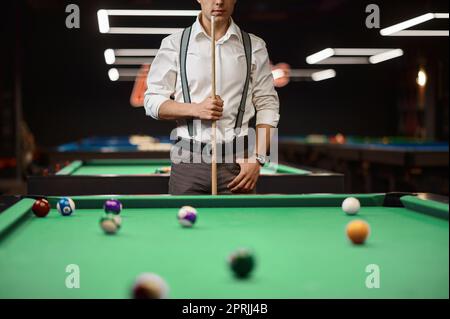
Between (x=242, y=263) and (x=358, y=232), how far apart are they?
1.49 ft

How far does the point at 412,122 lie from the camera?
13766 mm

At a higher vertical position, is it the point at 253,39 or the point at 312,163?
the point at 253,39

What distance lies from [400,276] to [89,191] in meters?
2.77

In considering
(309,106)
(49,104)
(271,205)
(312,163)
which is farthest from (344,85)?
(271,205)

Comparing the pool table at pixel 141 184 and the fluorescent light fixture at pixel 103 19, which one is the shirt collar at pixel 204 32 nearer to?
the pool table at pixel 141 184

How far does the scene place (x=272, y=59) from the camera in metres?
13.6

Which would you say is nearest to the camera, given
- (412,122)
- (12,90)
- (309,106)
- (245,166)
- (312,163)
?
(245,166)

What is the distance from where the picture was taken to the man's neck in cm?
291

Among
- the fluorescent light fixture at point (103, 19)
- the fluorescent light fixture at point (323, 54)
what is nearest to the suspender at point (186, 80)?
the fluorescent light fixture at point (103, 19)

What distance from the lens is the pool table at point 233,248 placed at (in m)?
1.27

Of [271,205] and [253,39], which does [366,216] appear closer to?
[271,205]

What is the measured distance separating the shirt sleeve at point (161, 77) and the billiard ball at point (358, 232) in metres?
1.34

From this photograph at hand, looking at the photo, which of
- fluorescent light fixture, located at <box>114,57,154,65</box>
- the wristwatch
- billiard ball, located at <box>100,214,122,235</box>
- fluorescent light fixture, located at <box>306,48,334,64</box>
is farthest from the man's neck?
fluorescent light fixture, located at <box>114,57,154,65</box>

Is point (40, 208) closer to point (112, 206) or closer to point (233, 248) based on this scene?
point (112, 206)
